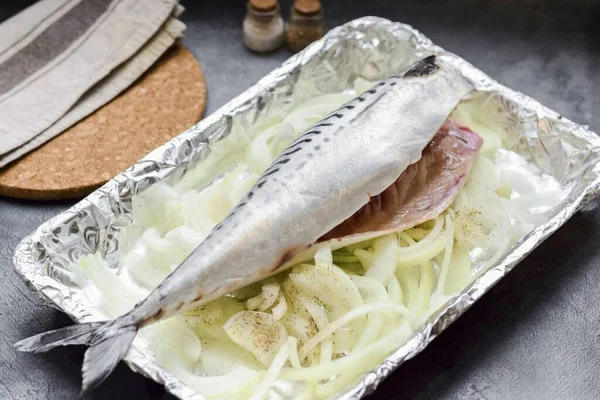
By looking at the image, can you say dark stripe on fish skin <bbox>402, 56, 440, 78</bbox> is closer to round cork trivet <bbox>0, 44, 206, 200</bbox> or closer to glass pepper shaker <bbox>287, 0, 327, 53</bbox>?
glass pepper shaker <bbox>287, 0, 327, 53</bbox>

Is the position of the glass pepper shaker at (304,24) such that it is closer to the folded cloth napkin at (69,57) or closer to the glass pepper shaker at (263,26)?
the glass pepper shaker at (263,26)

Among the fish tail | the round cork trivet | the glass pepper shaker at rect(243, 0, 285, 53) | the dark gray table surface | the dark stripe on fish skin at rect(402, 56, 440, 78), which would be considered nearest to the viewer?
the fish tail

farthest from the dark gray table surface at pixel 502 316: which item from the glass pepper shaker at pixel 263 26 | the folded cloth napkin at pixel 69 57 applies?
the folded cloth napkin at pixel 69 57

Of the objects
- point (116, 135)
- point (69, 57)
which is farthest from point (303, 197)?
point (69, 57)

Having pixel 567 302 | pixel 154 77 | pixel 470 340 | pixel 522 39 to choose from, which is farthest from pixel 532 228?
pixel 154 77

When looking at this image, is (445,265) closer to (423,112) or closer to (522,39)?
(423,112)

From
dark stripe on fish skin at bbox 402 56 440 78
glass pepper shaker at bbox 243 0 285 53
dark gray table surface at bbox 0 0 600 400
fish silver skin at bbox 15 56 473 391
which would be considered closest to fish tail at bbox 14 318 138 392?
fish silver skin at bbox 15 56 473 391
